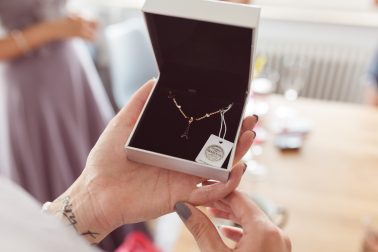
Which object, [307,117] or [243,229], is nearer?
[243,229]

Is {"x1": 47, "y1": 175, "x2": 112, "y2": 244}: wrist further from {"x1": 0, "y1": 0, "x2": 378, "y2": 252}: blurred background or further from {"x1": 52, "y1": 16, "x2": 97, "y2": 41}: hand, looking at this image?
{"x1": 52, "y1": 16, "x2": 97, "y2": 41}: hand

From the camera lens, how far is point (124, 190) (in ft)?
1.97

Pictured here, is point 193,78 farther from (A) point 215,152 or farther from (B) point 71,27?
(B) point 71,27

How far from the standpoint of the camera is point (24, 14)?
1193mm

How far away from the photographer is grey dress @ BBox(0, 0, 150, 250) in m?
1.20

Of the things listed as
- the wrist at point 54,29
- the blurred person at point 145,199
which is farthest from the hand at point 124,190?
the wrist at point 54,29

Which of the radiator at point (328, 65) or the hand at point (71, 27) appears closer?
the hand at point (71, 27)

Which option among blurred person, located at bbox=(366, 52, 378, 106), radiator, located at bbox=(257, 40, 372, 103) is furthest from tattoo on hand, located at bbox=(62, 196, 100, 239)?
radiator, located at bbox=(257, 40, 372, 103)

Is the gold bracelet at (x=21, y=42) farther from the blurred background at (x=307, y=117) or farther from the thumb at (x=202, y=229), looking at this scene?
the thumb at (x=202, y=229)

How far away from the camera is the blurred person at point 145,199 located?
0.53 metres

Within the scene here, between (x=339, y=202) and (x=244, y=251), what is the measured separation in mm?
492

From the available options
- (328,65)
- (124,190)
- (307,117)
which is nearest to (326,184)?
(307,117)

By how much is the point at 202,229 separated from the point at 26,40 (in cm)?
93

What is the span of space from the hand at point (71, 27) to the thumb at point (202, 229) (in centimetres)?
86
